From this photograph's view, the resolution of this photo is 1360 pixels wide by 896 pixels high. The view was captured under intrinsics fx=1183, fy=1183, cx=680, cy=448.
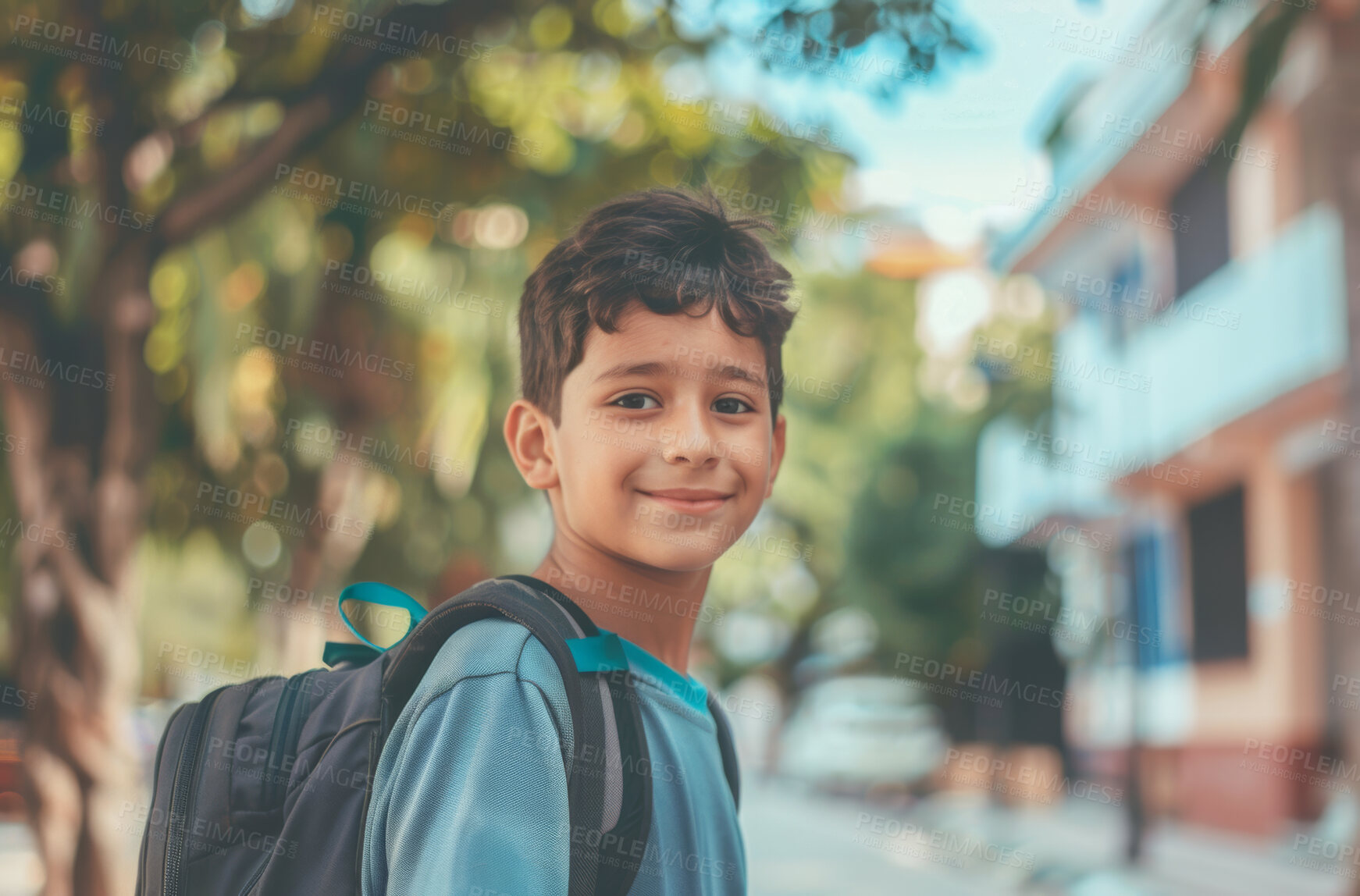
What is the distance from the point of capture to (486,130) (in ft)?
17.5

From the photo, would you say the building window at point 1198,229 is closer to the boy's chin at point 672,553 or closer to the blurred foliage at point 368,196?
the blurred foliage at point 368,196

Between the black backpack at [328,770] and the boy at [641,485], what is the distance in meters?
0.03

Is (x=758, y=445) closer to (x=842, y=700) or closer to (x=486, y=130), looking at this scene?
(x=486, y=130)

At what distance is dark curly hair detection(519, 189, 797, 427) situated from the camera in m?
1.51

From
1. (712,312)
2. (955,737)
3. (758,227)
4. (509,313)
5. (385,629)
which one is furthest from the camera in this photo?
(955,737)

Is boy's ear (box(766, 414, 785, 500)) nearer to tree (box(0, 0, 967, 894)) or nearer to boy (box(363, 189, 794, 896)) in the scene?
boy (box(363, 189, 794, 896))

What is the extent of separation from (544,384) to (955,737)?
1071 inches

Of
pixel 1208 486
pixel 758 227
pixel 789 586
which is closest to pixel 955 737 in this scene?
pixel 789 586

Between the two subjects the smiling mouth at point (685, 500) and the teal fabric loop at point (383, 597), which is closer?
the smiling mouth at point (685, 500)

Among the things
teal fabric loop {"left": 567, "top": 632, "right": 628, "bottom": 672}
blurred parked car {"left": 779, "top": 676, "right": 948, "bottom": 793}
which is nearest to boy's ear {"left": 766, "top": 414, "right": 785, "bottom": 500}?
teal fabric loop {"left": 567, "top": 632, "right": 628, "bottom": 672}

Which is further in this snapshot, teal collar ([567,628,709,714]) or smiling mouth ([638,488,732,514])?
smiling mouth ([638,488,732,514])

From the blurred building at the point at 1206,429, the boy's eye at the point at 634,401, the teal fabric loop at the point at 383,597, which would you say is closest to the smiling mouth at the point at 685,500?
the boy's eye at the point at 634,401

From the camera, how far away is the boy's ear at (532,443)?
1.61 metres

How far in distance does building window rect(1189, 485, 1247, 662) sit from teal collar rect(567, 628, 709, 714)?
16.1 metres
